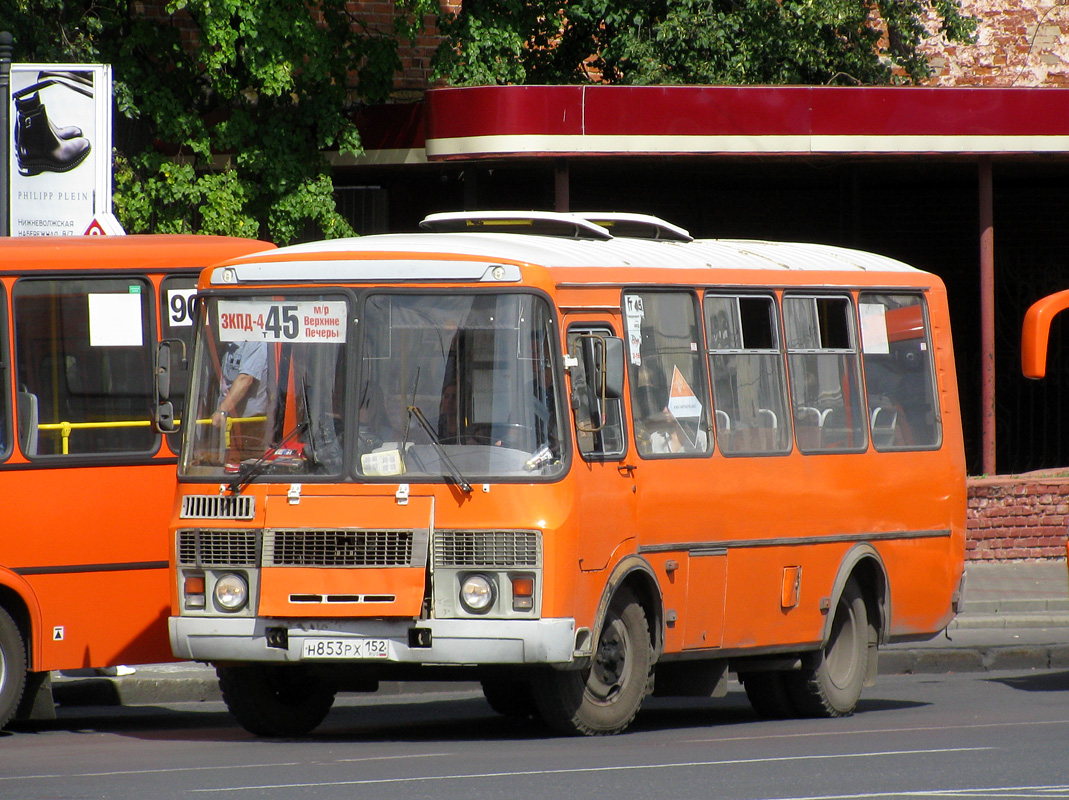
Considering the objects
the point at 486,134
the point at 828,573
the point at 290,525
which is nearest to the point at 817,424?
the point at 828,573

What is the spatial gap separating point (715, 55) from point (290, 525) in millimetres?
13112

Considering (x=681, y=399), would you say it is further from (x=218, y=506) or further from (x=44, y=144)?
(x=44, y=144)

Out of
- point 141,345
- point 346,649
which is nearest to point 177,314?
point 141,345

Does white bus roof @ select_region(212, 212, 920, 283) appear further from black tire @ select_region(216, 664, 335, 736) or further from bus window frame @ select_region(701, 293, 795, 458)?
black tire @ select_region(216, 664, 335, 736)

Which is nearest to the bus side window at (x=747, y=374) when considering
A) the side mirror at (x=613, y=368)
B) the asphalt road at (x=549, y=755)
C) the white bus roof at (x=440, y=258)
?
the white bus roof at (x=440, y=258)

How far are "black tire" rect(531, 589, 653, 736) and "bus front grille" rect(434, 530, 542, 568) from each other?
2.20 feet

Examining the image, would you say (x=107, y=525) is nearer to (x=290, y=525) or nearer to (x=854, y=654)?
(x=290, y=525)

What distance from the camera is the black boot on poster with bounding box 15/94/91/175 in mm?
14391

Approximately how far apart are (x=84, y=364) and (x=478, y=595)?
284cm

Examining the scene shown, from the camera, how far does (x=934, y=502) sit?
1168 cm

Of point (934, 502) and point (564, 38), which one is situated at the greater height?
point (564, 38)

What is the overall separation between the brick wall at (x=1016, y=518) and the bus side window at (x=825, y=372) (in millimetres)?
7303

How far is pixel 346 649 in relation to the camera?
875cm

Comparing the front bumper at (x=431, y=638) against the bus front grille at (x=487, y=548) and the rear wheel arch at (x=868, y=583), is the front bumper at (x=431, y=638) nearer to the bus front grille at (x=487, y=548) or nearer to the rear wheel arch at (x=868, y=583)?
the bus front grille at (x=487, y=548)
